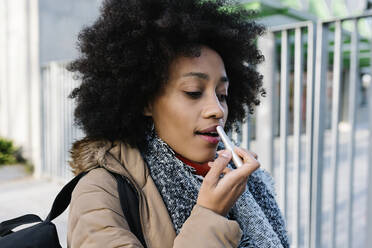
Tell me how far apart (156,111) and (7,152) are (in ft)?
20.9

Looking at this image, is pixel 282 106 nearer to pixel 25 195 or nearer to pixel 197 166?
pixel 197 166

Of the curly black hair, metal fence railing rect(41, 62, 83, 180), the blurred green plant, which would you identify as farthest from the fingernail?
the blurred green plant

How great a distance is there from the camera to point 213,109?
131 centimetres

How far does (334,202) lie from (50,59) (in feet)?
19.4

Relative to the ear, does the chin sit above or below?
below

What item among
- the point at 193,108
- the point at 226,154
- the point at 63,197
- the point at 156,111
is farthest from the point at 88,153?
the point at 226,154

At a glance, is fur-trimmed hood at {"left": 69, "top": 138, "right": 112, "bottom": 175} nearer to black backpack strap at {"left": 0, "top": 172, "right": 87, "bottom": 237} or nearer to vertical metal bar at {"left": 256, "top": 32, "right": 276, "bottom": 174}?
black backpack strap at {"left": 0, "top": 172, "right": 87, "bottom": 237}

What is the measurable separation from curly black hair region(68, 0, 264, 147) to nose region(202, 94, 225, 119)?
0.19 metres

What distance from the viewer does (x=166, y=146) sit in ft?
4.58

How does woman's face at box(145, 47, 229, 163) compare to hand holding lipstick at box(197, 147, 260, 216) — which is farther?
woman's face at box(145, 47, 229, 163)

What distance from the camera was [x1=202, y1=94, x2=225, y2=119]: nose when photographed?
1.31m

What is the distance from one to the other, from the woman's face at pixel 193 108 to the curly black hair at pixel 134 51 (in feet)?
0.16

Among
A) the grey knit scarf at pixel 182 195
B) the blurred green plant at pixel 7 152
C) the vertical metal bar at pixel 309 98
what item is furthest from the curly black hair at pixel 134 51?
the blurred green plant at pixel 7 152

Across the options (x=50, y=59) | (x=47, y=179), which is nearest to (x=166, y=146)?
(x=47, y=179)
